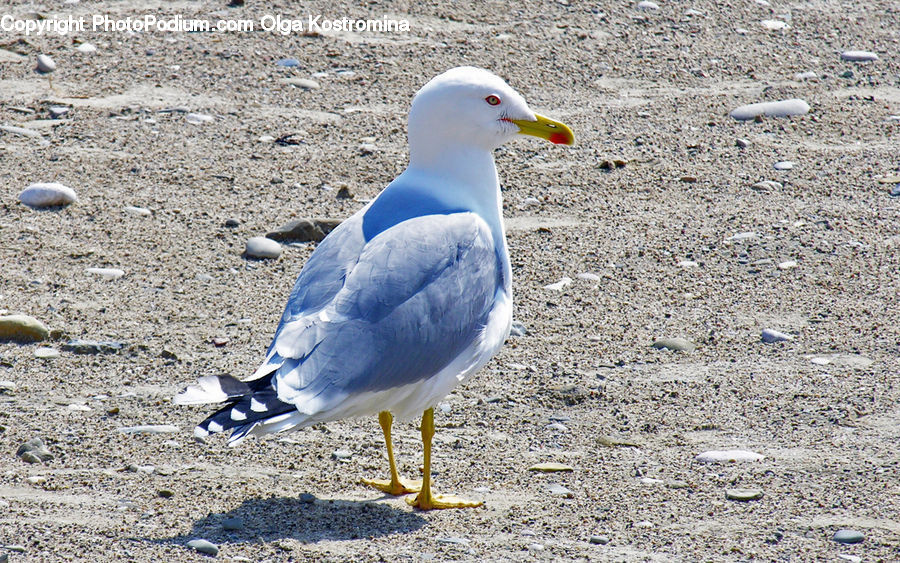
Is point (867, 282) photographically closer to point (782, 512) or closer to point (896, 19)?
point (782, 512)

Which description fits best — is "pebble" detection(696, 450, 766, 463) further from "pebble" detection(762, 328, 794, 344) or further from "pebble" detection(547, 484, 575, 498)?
"pebble" detection(762, 328, 794, 344)

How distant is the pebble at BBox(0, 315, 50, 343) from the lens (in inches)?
183

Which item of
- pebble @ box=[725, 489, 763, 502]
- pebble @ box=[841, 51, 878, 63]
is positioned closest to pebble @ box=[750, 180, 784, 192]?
pebble @ box=[841, 51, 878, 63]

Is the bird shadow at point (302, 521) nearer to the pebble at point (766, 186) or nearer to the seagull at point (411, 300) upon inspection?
the seagull at point (411, 300)

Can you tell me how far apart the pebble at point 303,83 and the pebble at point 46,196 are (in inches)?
76.2

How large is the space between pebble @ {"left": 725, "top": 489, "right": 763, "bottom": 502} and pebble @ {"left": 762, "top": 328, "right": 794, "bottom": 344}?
127cm

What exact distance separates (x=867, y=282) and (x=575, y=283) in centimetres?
131

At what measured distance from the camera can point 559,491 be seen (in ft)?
12.4

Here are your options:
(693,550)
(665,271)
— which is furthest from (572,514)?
(665,271)

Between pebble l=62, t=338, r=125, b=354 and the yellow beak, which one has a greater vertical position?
the yellow beak

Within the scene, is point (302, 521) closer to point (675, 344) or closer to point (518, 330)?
point (518, 330)

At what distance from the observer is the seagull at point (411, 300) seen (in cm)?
329

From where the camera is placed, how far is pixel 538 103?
7.30 metres

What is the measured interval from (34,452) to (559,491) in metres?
1.68
